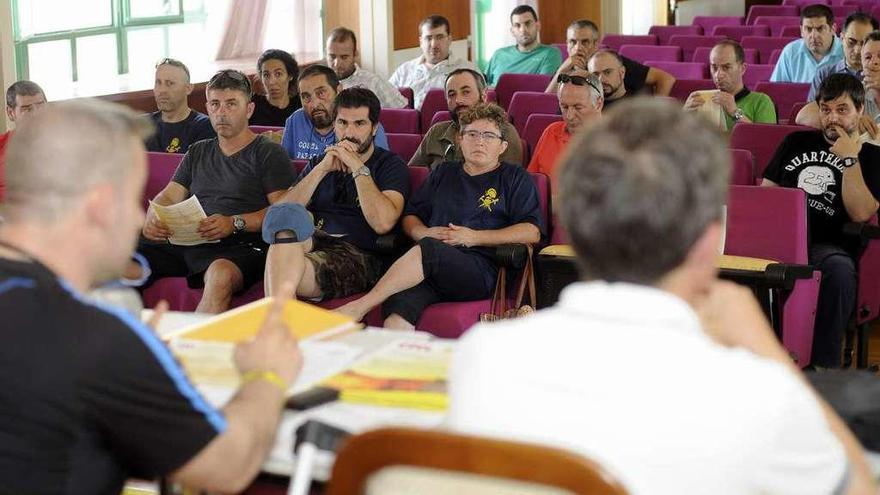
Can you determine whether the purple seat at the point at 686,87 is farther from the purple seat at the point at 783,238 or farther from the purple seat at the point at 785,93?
the purple seat at the point at 783,238

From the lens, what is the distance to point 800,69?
8648mm

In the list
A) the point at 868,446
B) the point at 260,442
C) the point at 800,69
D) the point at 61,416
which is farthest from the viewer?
the point at 800,69

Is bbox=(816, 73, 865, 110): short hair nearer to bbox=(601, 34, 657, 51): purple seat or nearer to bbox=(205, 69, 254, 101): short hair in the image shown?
bbox=(205, 69, 254, 101): short hair

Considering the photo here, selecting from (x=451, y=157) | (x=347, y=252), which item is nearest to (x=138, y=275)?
(x=347, y=252)

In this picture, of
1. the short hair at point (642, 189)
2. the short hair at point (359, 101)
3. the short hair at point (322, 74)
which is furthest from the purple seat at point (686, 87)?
the short hair at point (642, 189)

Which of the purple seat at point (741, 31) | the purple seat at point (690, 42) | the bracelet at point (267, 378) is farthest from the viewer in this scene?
the purple seat at point (741, 31)

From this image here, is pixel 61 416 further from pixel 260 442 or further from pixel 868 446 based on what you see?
pixel 868 446

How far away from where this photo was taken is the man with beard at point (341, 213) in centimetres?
439

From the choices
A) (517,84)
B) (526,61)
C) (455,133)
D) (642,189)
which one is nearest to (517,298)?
(455,133)

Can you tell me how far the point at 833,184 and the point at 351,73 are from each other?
377 centimetres

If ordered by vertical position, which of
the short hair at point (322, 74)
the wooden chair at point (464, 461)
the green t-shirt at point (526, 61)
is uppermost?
the green t-shirt at point (526, 61)

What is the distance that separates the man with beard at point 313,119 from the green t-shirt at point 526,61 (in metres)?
3.57

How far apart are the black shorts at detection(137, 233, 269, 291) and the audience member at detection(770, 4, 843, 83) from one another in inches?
192

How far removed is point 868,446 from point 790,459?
61 centimetres
